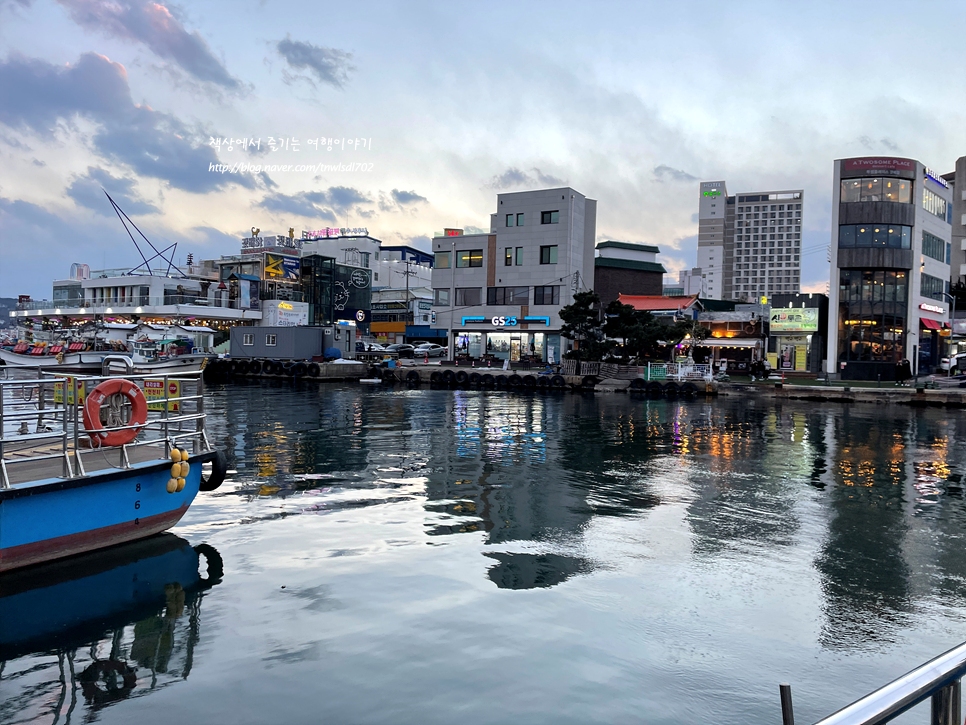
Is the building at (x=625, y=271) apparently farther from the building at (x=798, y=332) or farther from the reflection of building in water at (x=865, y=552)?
the reflection of building in water at (x=865, y=552)

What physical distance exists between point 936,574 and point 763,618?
164 inches

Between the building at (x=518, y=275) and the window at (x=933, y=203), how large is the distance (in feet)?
95.6

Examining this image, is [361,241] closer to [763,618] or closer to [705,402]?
[705,402]

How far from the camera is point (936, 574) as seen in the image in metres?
11.2

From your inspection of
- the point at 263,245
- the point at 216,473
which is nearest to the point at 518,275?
the point at 263,245

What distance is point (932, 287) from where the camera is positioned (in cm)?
6281

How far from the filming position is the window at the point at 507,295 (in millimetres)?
72125

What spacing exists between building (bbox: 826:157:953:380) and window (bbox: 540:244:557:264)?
25.7 metres

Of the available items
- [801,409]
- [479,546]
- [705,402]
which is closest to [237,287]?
[705,402]

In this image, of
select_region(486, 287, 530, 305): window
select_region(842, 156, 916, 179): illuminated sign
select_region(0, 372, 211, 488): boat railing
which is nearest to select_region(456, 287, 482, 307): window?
select_region(486, 287, 530, 305): window

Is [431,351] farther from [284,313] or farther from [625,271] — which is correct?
[625,271]

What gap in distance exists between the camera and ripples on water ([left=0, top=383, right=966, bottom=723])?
285 inches

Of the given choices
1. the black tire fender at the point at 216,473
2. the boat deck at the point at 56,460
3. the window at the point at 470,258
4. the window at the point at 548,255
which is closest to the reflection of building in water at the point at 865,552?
the black tire fender at the point at 216,473

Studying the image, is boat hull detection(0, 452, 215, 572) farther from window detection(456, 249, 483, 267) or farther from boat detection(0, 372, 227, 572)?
window detection(456, 249, 483, 267)
